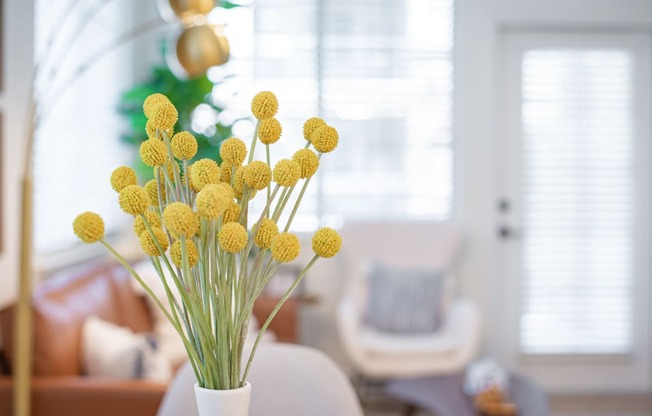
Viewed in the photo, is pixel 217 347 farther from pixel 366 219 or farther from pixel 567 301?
pixel 567 301

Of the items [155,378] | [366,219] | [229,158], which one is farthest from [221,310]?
[366,219]

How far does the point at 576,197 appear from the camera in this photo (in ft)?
16.1

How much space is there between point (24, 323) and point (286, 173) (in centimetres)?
163

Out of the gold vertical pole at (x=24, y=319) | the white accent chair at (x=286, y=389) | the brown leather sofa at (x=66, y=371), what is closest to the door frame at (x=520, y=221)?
the brown leather sofa at (x=66, y=371)

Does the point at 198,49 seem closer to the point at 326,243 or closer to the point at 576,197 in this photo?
the point at 326,243

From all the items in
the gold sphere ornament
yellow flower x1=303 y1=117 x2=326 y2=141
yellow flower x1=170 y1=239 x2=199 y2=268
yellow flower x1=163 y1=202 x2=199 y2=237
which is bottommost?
yellow flower x1=170 y1=239 x2=199 y2=268

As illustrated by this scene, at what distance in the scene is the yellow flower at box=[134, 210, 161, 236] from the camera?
1.00 meters

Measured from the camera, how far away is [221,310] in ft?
3.23

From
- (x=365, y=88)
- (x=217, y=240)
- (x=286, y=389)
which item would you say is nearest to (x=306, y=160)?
(x=217, y=240)

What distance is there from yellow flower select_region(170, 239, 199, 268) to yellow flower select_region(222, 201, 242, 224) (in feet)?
0.16

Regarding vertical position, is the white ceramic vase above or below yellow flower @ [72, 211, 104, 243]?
below

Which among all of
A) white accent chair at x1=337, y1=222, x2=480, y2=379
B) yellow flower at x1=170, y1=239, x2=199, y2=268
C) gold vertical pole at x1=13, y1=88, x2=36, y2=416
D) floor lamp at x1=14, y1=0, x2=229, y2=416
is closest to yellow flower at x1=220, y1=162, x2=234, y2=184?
yellow flower at x1=170, y1=239, x2=199, y2=268

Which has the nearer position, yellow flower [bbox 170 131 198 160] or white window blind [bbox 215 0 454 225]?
yellow flower [bbox 170 131 198 160]

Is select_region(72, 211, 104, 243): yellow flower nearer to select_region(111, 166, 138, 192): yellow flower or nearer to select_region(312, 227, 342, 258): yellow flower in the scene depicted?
select_region(111, 166, 138, 192): yellow flower
